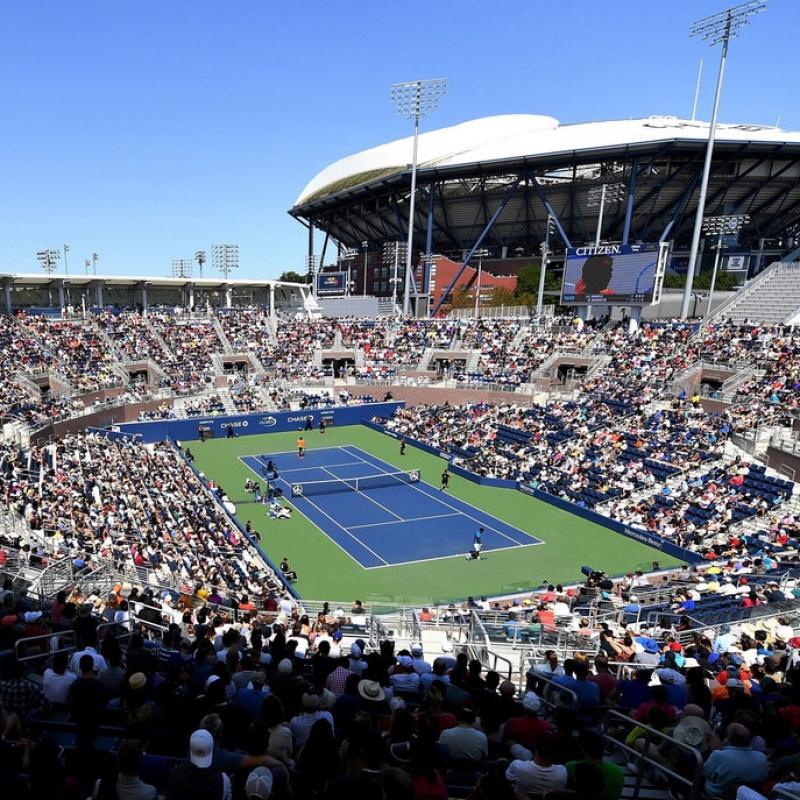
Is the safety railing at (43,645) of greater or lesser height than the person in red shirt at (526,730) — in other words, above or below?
below

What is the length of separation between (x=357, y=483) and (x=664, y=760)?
90.7ft

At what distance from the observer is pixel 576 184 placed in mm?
68938

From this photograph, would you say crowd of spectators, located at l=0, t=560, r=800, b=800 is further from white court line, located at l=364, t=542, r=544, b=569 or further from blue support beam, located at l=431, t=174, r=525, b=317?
blue support beam, located at l=431, t=174, r=525, b=317

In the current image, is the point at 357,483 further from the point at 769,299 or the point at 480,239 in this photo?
the point at 480,239

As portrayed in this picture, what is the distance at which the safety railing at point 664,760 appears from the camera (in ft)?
15.4

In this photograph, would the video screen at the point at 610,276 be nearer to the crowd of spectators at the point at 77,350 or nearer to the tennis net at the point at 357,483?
the tennis net at the point at 357,483

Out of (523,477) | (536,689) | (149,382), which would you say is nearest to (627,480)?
(523,477)

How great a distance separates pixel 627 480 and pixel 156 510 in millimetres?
20635

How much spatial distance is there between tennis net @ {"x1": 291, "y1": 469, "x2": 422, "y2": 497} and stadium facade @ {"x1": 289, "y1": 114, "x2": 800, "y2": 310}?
129ft

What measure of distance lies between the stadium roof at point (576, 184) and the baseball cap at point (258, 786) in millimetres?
63216

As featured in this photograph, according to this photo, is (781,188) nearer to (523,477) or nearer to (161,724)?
(523,477)

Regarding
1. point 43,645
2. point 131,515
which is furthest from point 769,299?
point 43,645

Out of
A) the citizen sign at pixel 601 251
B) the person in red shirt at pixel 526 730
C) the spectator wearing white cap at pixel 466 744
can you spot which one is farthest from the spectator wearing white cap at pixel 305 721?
the citizen sign at pixel 601 251

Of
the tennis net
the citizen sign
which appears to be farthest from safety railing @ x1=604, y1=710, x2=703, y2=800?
the citizen sign
